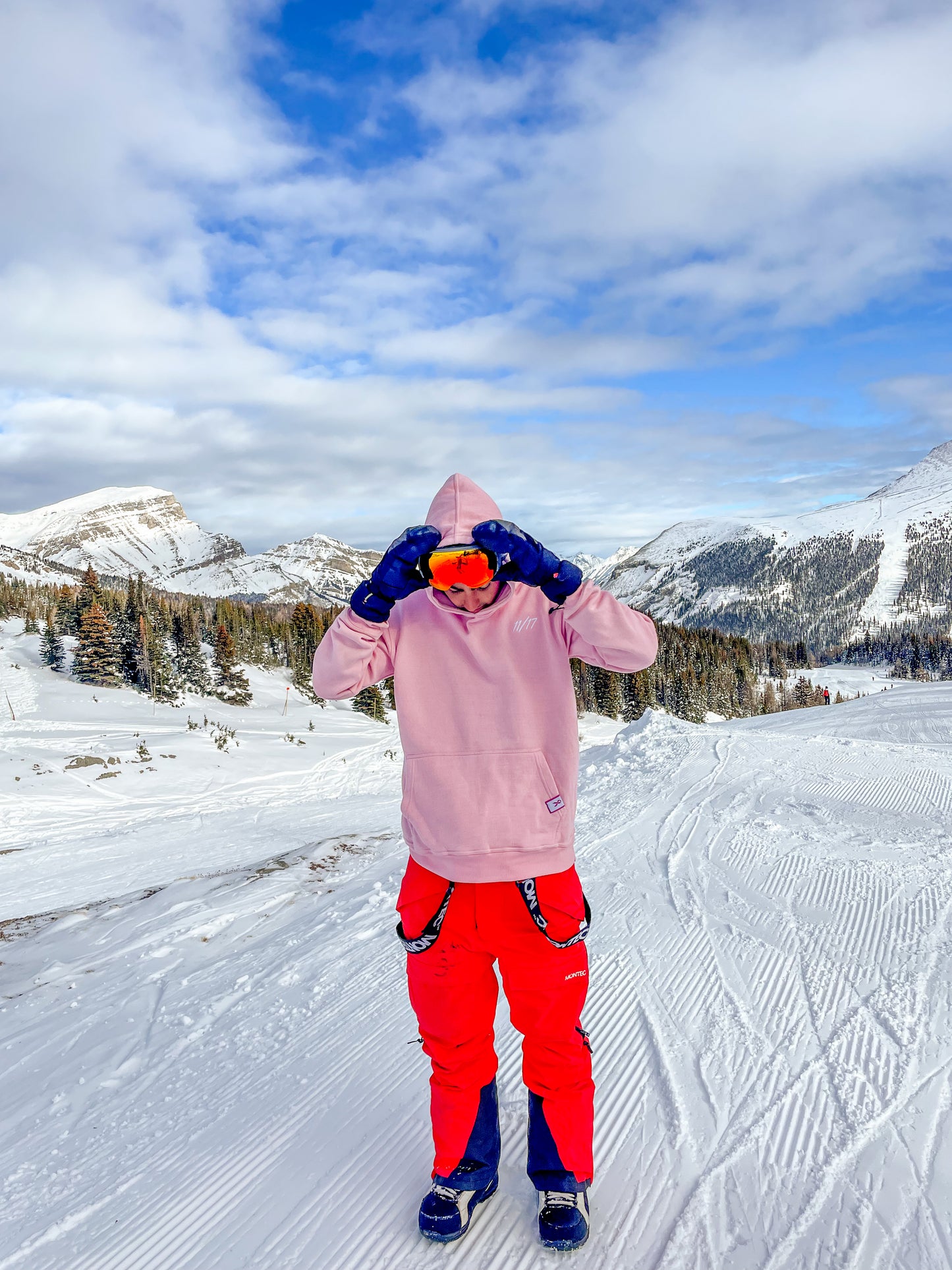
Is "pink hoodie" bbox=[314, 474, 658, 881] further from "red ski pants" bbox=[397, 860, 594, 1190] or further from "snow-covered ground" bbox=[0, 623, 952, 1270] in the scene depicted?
"snow-covered ground" bbox=[0, 623, 952, 1270]

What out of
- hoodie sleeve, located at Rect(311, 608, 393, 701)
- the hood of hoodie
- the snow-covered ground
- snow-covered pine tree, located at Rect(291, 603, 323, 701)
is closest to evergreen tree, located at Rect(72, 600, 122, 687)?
snow-covered pine tree, located at Rect(291, 603, 323, 701)

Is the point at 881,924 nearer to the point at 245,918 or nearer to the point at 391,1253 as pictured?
the point at 391,1253

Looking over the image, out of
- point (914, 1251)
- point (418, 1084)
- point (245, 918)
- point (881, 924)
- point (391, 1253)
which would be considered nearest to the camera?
point (914, 1251)

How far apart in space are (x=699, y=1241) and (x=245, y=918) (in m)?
4.06

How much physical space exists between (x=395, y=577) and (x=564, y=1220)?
7.43ft

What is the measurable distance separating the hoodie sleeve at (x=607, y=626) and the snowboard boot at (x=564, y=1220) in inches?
71.9

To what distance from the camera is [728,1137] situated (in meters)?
2.57

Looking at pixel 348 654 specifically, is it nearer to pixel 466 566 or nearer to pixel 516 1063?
pixel 466 566

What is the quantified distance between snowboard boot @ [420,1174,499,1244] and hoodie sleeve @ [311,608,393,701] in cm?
179

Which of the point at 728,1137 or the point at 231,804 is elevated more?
the point at 728,1137

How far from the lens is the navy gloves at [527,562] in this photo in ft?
7.55

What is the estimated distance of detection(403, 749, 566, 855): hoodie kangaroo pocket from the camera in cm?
242

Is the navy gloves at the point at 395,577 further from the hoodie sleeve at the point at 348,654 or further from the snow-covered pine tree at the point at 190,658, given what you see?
the snow-covered pine tree at the point at 190,658

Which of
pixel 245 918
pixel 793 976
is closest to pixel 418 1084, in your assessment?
pixel 793 976
